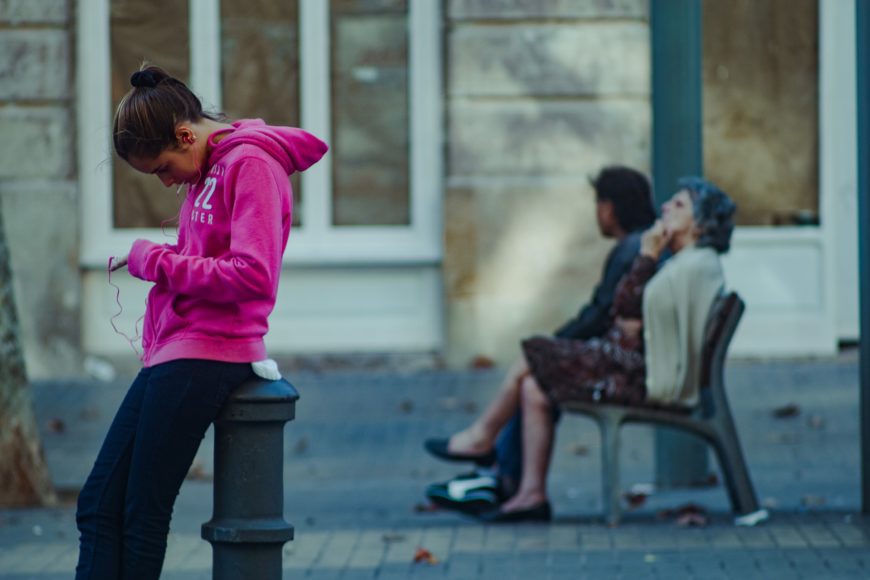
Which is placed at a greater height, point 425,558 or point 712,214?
point 712,214

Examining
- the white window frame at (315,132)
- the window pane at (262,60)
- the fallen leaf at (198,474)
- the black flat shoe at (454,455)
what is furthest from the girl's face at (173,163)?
the window pane at (262,60)

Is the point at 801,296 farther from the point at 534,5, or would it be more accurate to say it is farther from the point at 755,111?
the point at 534,5

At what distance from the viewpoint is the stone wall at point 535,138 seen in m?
11.1

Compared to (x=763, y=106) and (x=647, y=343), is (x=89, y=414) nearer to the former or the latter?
(x=647, y=343)

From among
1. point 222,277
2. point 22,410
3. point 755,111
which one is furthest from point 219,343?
point 755,111

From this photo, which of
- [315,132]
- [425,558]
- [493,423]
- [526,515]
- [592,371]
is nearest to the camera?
[425,558]

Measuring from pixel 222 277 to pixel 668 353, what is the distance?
306cm

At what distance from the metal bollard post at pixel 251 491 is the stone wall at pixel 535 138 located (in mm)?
7442

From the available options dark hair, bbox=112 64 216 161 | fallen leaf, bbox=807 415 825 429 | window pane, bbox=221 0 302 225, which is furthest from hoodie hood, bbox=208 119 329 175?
window pane, bbox=221 0 302 225

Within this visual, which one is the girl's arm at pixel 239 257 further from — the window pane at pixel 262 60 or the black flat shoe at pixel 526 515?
the window pane at pixel 262 60

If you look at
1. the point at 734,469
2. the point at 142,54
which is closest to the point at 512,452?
the point at 734,469

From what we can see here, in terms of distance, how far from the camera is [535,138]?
11.1 metres

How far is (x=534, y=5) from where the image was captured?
11102mm

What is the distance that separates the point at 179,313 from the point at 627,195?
3.40 metres
